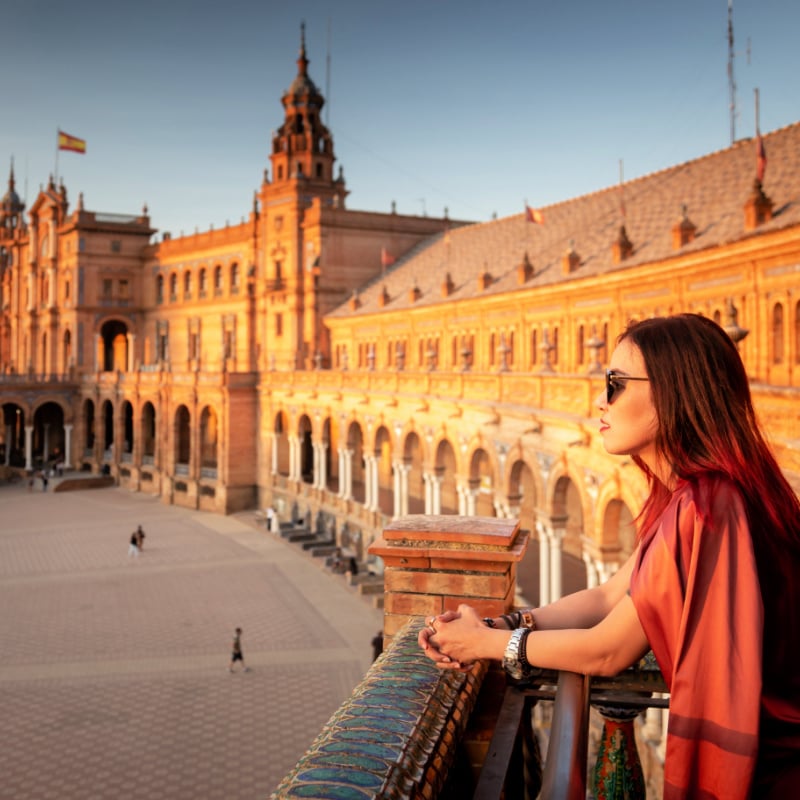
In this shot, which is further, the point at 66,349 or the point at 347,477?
the point at 66,349

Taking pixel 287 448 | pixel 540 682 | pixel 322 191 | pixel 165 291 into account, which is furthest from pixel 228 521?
pixel 540 682

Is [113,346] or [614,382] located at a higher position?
[113,346]

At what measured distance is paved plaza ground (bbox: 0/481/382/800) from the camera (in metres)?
18.2

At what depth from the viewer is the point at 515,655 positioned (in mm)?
3242

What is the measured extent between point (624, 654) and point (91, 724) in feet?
67.9

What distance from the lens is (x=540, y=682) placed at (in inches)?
144

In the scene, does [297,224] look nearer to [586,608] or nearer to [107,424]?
[107,424]

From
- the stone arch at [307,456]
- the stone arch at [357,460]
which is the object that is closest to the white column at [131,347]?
the stone arch at [307,456]

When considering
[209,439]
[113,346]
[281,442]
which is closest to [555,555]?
[281,442]

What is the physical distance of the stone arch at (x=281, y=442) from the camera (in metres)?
49.7

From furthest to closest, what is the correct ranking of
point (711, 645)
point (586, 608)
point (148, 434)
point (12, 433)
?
point (12, 433), point (148, 434), point (586, 608), point (711, 645)

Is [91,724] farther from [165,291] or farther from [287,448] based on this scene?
[165,291]

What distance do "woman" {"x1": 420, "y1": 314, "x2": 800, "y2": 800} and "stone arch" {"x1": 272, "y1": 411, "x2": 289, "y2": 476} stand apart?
47085mm

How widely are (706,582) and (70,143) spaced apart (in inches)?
2924
